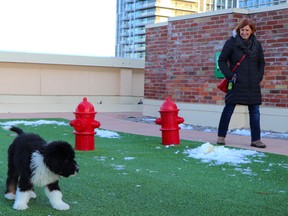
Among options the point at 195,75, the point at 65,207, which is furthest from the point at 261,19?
the point at 65,207

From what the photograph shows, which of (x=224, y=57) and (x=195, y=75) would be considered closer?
(x=224, y=57)

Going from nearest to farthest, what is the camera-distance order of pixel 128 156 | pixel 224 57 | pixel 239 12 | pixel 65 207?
pixel 65 207 < pixel 128 156 < pixel 224 57 < pixel 239 12

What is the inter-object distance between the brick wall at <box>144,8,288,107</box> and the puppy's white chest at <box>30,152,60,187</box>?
700 cm

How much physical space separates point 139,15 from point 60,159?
94.7m

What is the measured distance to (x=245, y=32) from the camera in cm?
707

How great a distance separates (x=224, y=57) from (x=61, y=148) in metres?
4.47

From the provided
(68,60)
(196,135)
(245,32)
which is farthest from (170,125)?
(68,60)

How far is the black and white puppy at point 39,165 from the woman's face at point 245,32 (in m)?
4.40

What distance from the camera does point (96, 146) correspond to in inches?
276

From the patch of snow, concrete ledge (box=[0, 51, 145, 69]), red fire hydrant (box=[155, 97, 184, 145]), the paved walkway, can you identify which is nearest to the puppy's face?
the patch of snow

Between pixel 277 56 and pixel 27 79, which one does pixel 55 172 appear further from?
pixel 27 79

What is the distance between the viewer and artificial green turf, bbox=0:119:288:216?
374cm

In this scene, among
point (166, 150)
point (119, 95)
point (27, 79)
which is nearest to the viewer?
point (166, 150)

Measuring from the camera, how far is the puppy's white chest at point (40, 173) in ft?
11.2
